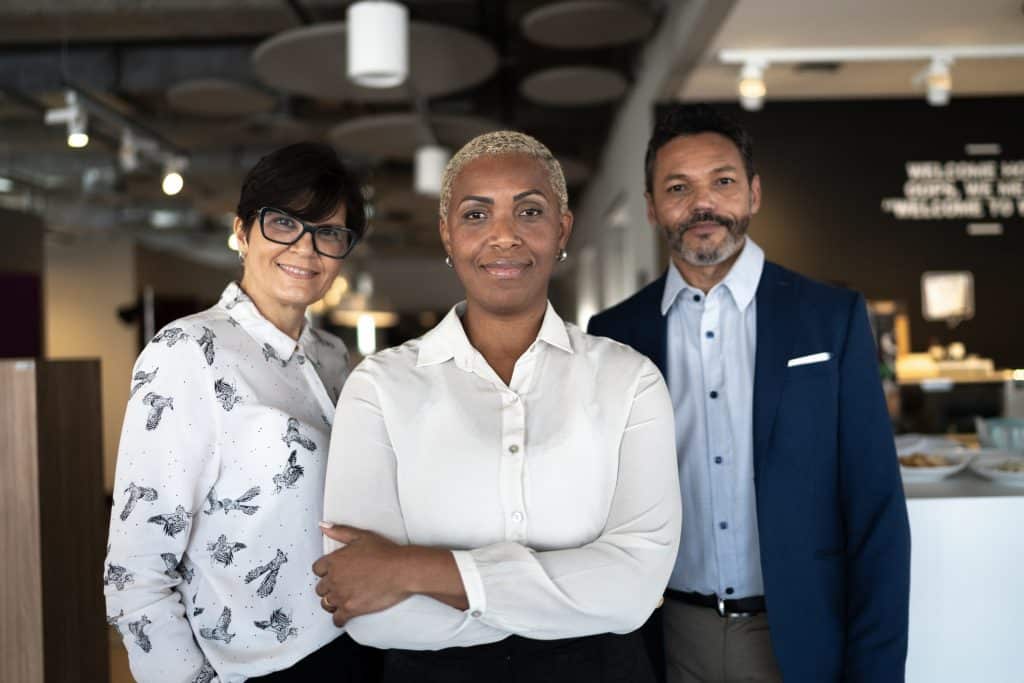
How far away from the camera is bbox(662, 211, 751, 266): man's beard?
219cm

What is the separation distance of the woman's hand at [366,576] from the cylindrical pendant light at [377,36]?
13.0 feet

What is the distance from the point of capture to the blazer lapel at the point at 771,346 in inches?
81.0

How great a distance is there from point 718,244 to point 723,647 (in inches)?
37.9

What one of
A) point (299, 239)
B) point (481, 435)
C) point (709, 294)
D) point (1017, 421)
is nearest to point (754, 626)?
point (709, 294)

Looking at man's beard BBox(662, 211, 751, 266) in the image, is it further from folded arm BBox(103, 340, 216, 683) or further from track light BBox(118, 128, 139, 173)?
track light BBox(118, 128, 139, 173)

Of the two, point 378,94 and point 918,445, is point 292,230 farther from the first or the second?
point 378,94

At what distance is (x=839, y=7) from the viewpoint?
18.5ft

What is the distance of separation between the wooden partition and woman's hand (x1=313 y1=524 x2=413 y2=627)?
4.80 feet

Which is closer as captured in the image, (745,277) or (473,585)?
(473,585)

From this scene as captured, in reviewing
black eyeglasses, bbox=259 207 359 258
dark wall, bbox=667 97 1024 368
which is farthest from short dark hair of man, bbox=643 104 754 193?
Result: dark wall, bbox=667 97 1024 368

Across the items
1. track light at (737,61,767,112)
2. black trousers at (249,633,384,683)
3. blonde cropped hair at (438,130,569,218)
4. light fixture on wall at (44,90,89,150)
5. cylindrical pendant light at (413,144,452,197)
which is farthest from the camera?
cylindrical pendant light at (413,144,452,197)

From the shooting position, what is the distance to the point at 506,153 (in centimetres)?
169

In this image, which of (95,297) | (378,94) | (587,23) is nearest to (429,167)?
(378,94)

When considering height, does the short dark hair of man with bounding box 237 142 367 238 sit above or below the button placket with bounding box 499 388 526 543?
above
